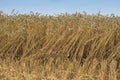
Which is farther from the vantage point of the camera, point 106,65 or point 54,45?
point 54,45

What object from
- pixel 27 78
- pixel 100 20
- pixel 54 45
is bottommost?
pixel 27 78

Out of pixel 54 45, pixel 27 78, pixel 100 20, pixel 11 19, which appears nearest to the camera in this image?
pixel 27 78

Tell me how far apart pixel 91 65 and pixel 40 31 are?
3.01ft

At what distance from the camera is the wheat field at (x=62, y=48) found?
161 inches

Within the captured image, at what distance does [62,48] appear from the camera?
4.45 metres

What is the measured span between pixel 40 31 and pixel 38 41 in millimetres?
149

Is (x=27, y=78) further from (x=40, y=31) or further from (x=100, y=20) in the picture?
(x=100, y=20)

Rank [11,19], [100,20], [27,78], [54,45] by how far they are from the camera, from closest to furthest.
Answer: [27,78], [54,45], [100,20], [11,19]

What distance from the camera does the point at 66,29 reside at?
4.54 m

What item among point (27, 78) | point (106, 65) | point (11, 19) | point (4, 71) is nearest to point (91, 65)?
point (106, 65)

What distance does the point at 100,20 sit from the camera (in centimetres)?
474

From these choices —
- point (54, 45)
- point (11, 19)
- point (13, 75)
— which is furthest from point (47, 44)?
point (11, 19)

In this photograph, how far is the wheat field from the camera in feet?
13.4

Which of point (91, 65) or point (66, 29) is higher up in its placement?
point (66, 29)
